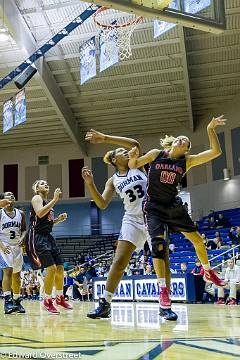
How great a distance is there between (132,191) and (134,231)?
42cm

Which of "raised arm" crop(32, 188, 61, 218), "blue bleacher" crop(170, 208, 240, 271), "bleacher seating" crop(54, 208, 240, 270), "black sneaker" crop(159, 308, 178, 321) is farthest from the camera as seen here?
"bleacher seating" crop(54, 208, 240, 270)

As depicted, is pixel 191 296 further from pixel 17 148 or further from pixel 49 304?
pixel 17 148

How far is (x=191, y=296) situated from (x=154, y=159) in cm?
626

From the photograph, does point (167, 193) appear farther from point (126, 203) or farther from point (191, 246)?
point (191, 246)

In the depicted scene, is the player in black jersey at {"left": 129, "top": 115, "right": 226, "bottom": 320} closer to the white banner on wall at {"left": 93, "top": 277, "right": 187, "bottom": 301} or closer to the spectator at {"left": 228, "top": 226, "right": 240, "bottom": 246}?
the white banner on wall at {"left": 93, "top": 277, "right": 187, "bottom": 301}

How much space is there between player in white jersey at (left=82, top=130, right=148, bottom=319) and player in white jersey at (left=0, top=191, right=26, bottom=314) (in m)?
1.91

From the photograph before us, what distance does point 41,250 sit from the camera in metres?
5.59

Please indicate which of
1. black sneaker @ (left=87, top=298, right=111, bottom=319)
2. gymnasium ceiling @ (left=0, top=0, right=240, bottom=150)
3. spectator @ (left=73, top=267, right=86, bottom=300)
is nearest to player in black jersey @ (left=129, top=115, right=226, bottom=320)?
black sneaker @ (left=87, top=298, right=111, bottom=319)

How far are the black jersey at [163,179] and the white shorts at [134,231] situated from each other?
311 millimetres

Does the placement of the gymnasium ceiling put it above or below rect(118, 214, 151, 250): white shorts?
above

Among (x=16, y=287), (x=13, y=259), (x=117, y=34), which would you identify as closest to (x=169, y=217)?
(x=13, y=259)

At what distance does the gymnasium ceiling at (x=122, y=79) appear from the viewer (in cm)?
1681

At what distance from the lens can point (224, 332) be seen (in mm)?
3123

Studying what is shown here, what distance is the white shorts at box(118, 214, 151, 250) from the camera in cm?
450
